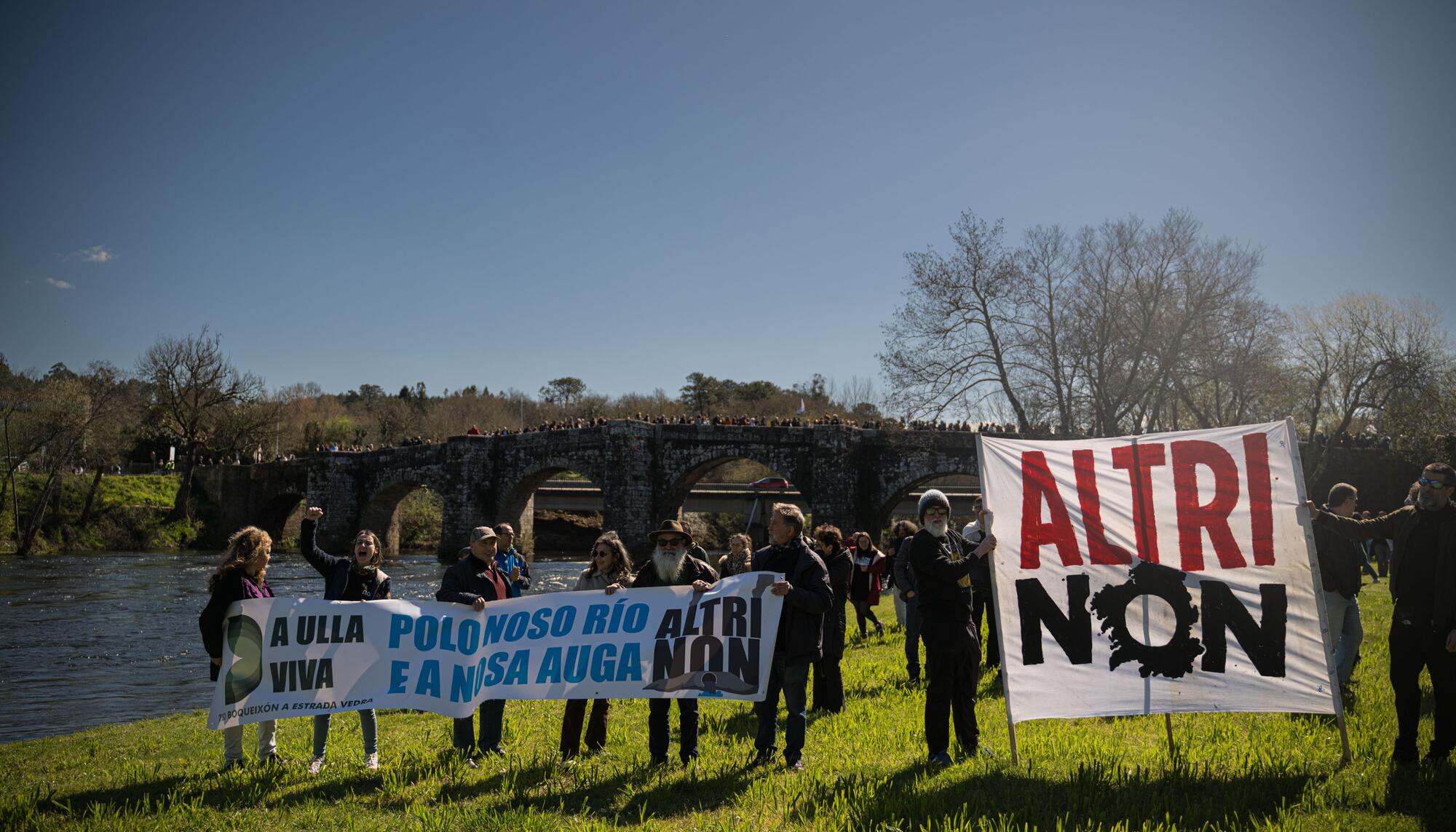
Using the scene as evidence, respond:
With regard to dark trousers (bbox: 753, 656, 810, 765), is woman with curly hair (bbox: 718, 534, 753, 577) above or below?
above

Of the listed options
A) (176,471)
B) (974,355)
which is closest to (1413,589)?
(974,355)

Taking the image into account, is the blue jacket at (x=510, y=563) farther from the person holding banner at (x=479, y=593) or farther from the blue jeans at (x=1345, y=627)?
the blue jeans at (x=1345, y=627)

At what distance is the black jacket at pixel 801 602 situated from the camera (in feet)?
18.9

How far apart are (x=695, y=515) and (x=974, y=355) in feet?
88.6

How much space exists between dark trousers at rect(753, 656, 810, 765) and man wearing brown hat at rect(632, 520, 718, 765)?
0.48 m

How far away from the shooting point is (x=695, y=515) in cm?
5569

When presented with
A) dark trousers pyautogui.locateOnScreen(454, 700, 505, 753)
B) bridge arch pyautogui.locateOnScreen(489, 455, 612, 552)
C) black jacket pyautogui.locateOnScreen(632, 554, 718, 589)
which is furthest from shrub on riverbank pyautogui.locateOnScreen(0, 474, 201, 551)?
black jacket pyautogui.locateOnScreen(632, 554, 718, 589)

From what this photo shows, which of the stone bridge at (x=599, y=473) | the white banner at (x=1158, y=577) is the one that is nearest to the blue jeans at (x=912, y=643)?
the white banner at (x=1158, y=577)

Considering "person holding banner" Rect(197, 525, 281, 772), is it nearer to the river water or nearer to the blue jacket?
the river water

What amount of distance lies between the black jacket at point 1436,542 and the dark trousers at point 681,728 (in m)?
4.39

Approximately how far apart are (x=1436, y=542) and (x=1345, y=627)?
2344 mm

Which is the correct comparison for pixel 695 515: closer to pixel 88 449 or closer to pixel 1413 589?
pixel 88 449

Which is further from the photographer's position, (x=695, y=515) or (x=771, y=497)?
(x=695, y=515)

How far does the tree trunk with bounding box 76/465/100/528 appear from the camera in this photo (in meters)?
42.9
